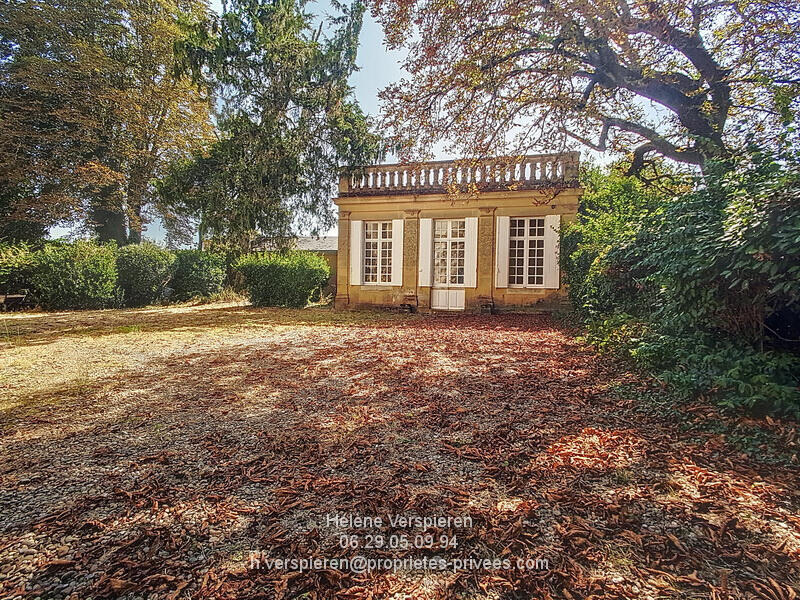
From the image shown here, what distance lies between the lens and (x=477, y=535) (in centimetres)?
156

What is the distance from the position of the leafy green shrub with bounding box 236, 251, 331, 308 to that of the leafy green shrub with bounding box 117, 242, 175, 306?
293 centimetres

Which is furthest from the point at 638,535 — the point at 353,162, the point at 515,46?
the point at 353,162

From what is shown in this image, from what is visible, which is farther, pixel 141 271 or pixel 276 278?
pixel 141 271

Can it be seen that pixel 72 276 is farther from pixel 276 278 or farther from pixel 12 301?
pixel 276 278

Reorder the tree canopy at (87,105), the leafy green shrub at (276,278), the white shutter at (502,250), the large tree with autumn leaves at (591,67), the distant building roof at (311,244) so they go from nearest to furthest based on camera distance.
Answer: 1. the large tree with autumn leaves at (591,67)
2. the white shutter at (502,250)
3. the leafy green shrub at (276,278)
4. the distant building roof at (311,244)
5. the tree canopy at (87,105)

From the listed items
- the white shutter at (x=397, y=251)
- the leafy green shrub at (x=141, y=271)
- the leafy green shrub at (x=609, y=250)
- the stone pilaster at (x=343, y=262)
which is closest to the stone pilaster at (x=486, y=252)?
the leafy green shrub at (x=609, y=250)

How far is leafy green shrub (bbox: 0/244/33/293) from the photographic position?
11016mm

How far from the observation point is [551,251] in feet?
34.5

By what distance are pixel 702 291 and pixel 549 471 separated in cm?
193

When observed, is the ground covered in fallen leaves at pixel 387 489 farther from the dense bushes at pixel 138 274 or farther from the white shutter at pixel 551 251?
the dense bushes at pixel 138 274

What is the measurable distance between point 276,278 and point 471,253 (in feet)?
20.8

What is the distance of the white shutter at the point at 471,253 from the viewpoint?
11.1 meters

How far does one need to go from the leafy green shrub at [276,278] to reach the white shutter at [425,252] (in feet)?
13.4

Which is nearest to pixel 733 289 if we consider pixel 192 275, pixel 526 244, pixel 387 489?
pixel 387 489
